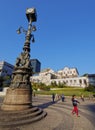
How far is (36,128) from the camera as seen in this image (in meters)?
7.25

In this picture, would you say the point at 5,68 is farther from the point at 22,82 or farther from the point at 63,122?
the point at 63,122

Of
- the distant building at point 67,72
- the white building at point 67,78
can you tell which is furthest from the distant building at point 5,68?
the distant building at point 67,72

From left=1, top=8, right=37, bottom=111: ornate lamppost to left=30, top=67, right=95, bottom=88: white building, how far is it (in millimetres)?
86572

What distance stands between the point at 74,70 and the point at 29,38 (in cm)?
11175

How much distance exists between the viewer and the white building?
96775 mm

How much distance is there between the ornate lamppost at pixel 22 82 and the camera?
1028cm

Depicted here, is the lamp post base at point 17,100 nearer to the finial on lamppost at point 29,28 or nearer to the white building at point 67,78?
the finial on lamppost at point 29,28

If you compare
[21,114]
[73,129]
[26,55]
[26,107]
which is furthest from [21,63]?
[73,129]

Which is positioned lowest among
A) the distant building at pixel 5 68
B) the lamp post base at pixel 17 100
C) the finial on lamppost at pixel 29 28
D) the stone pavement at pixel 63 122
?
the stone pavement at pixel 63 122

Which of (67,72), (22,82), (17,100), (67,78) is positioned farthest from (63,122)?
(67,72)

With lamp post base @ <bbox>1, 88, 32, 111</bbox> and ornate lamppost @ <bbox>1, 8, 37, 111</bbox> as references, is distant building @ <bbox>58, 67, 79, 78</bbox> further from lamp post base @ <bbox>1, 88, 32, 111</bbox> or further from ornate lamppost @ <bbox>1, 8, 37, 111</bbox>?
lamp post base @ <bbox>1, 88, 32, 111</bbox>

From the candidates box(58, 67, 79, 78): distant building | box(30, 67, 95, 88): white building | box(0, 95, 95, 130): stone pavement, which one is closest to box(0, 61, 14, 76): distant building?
box(30, 67, 95, 88): white building

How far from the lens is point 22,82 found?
36.9 ft

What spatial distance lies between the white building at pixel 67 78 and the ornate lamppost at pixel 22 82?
8657 centimetres
